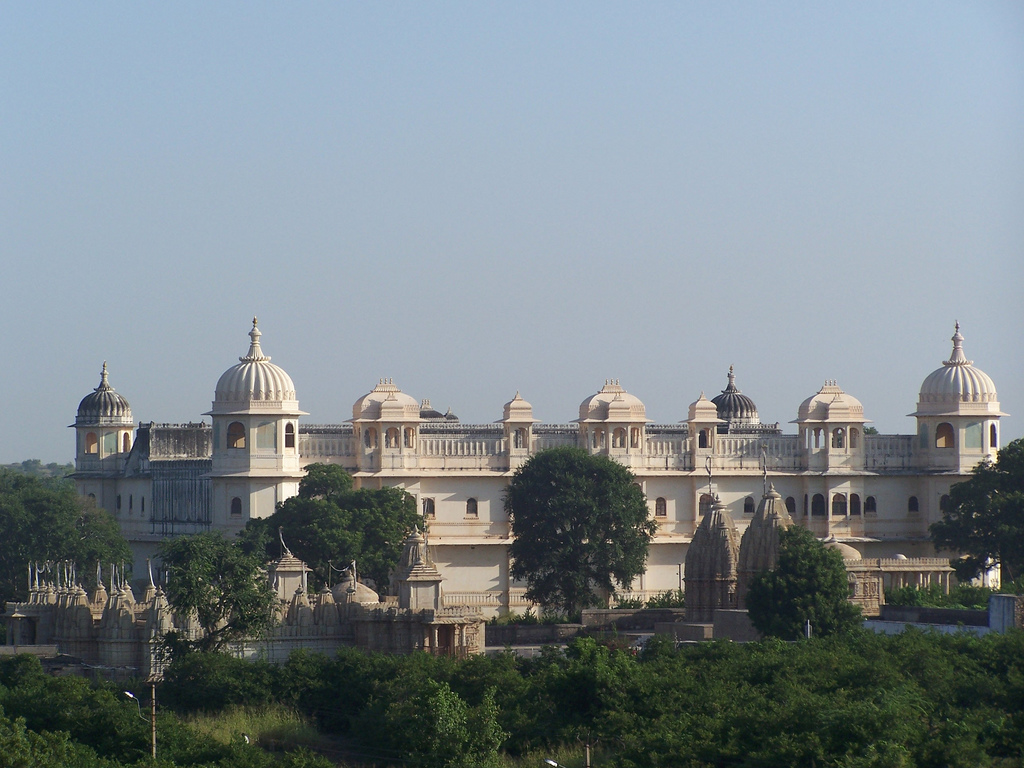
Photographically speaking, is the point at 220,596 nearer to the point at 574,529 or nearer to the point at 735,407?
the point at 574,529

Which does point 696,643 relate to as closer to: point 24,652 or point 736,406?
point 24,652

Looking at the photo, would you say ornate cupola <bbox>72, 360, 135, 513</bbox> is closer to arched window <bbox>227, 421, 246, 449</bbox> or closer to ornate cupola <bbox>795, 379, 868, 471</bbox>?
arched window <bbox>227, 421, 246, 449</bbox>

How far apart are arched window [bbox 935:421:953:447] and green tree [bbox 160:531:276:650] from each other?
114 ft

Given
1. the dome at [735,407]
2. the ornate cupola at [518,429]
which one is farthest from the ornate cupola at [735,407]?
the ornate cupola at [518,429]

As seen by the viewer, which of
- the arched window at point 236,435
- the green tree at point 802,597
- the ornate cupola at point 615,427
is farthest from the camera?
the ornate cupola at point 615,427

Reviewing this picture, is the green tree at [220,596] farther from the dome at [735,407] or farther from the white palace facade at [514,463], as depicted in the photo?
the dome at [735,407]

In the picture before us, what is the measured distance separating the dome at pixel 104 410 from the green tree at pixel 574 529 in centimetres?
2002

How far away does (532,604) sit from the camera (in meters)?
75.6

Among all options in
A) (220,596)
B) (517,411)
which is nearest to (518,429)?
(517,411)

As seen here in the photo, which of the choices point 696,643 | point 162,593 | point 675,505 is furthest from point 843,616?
point 675,505

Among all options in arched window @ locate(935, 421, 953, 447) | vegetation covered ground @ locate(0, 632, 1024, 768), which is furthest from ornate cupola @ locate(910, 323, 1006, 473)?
vegetation covered ground @ locate(0, 632, 1024, 768)

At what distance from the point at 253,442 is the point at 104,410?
15.0 meters

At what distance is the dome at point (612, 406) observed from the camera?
270ft

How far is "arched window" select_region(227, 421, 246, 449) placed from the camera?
254ft
